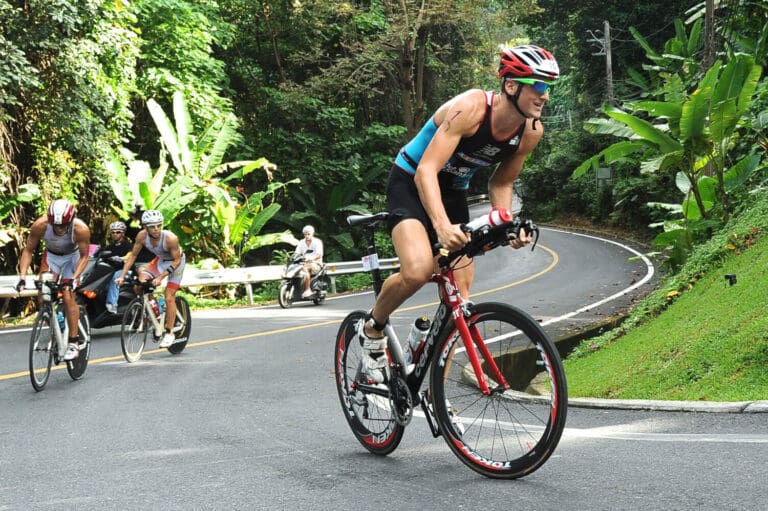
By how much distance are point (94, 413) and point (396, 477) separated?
3615mm

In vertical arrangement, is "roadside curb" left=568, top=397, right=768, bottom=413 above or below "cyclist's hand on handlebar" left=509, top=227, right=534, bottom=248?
below

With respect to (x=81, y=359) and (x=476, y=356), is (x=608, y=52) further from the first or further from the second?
(x=476, y=356)

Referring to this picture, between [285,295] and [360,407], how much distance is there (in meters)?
13.3

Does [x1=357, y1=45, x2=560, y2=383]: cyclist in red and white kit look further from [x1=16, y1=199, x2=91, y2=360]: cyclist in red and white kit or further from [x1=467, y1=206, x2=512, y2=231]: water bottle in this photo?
[x1=16, y1=199, x2=91, y2=360]: cyclist in red and white kit

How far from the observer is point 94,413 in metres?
7.04

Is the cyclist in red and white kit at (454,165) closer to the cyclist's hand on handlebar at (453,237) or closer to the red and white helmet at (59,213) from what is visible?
the cyclist's hand on handlebar at (453,237)

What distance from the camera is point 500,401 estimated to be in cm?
416

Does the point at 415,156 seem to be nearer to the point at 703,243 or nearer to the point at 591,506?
the point at 591,506

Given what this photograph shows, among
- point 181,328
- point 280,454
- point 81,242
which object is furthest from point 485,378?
point 181,328

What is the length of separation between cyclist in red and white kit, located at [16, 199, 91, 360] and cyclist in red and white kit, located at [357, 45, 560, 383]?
15.6 ft

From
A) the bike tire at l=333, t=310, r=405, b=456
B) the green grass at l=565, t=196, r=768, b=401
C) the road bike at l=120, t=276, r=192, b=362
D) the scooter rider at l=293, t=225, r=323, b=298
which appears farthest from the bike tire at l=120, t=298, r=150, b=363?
the scooter rider at l=293, t=225, r=323, b=298

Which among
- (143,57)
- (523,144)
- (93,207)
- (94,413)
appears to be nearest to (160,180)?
(93,207)

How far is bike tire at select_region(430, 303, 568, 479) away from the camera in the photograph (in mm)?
3865

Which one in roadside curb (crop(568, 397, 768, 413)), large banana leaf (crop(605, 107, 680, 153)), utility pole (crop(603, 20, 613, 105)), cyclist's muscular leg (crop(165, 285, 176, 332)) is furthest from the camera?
utility pole (crop(603, 20, 613, 105))
